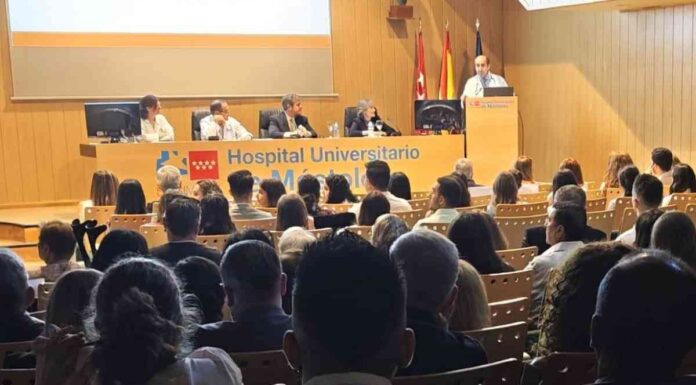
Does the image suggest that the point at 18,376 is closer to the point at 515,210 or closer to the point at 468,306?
the point at 468,306

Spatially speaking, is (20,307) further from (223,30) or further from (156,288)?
(223,30)

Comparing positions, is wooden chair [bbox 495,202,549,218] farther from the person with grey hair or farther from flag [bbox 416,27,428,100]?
flag [bbox 416,27,428,100]

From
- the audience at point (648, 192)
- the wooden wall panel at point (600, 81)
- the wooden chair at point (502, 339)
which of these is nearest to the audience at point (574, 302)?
the wooden chair at point (502, 339)

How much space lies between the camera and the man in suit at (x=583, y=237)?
360cm

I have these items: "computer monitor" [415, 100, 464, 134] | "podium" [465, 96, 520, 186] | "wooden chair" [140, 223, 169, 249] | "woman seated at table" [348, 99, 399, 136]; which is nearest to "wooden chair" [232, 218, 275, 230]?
"wooden chair" [140, 223, 169, 249]

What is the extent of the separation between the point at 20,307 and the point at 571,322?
1.71 metres

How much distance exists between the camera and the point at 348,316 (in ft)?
3.89

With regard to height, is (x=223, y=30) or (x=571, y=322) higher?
(x=223, y=30)

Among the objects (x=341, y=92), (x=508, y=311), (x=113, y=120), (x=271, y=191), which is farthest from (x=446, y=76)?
(x=508, y=311)

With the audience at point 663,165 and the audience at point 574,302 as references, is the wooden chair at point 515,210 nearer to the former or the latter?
the audience at point 663,165

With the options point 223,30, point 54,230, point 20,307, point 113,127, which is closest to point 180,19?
point 223,30

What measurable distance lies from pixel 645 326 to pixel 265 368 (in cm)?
104

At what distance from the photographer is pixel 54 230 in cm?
335

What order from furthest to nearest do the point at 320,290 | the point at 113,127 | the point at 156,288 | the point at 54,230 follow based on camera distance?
the point at 113,127 → the point at 54,230 → the point at 156,288 → the point at 320,290
